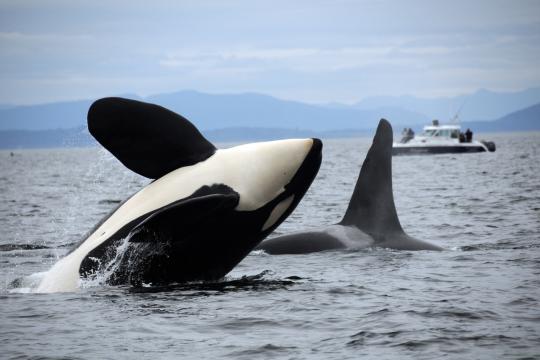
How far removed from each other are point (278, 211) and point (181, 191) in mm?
1204

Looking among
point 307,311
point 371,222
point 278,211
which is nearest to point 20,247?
point 371,222

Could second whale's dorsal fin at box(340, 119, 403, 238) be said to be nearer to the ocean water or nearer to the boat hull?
the ocean water

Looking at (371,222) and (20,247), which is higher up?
(371,222)

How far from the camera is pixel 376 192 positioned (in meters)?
17.0

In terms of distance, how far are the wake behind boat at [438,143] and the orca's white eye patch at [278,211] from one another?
98.8 metres

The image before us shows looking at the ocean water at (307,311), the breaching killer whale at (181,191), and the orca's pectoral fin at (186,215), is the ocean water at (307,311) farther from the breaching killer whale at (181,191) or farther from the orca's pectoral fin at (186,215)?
the orca's pectoral fin at (186,215)

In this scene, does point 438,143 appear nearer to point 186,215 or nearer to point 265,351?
point 186,215

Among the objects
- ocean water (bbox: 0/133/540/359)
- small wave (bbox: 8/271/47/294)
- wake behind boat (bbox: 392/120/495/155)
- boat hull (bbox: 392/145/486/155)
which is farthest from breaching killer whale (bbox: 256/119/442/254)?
boat hull (bbox: 392/145/486/155)

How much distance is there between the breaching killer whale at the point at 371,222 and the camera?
16.8 meters

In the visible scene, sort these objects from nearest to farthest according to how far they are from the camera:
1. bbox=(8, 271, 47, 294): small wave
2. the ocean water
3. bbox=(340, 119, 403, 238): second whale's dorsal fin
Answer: the ocean water, bbox=(8, 271, 47, 294): small wave, bbox=(340, 119, 403, 238): second whale's dorsal fin

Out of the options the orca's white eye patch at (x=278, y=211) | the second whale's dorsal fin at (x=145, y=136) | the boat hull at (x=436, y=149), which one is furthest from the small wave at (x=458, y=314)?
the boat hull at (x=436, y=149)

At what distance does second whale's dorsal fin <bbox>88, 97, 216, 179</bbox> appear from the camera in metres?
11.0

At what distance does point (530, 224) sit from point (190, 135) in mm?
13958

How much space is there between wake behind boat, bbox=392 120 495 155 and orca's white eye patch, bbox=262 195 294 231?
98.8m
